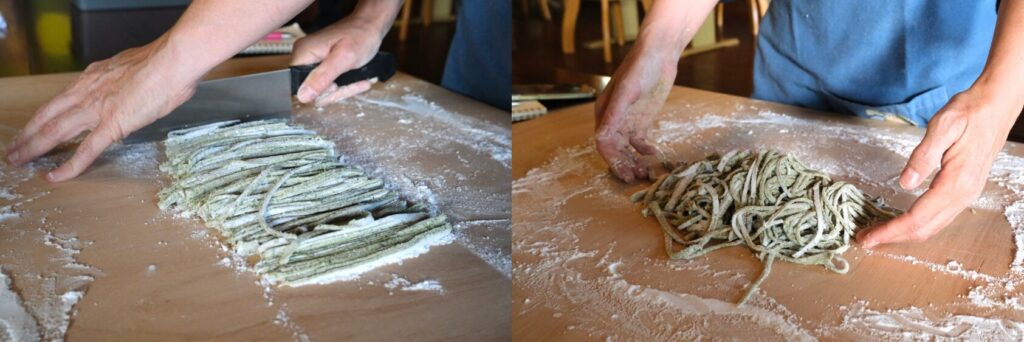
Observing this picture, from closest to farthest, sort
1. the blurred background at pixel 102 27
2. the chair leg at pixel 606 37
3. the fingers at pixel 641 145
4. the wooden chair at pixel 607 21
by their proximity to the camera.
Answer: the fingers at pixel 641 145 → the blurred background at pixel 102 27 → the wooden chair at pixel 607 21 → the chair leg at pixel 606 37

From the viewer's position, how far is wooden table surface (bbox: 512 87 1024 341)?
1.68 ft

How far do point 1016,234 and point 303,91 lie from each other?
0.67 m

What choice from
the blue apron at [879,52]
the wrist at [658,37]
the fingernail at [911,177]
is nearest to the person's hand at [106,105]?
the wrist at [658,37]

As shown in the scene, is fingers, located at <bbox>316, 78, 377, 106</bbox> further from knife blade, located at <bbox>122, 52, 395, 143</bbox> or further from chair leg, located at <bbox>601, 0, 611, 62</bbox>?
chair leg, located at <bbox>601, 0, 611, 62</bbox>

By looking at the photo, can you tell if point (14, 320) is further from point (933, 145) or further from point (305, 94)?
point (933, 145)

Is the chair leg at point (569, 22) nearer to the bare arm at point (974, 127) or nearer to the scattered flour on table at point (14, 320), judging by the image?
the bare arm at point (974, 127)

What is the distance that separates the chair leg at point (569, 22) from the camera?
2043 mm

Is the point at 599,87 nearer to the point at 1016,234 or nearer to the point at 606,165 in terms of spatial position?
the point at 606,165

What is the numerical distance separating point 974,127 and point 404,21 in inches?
22.5

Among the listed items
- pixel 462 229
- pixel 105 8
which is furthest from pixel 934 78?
pixel 105 8

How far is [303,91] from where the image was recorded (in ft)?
2.80

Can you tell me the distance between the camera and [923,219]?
0.61m

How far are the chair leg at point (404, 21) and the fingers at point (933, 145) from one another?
55 centimetres

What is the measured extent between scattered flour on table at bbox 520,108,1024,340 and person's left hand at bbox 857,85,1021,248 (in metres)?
0.05
